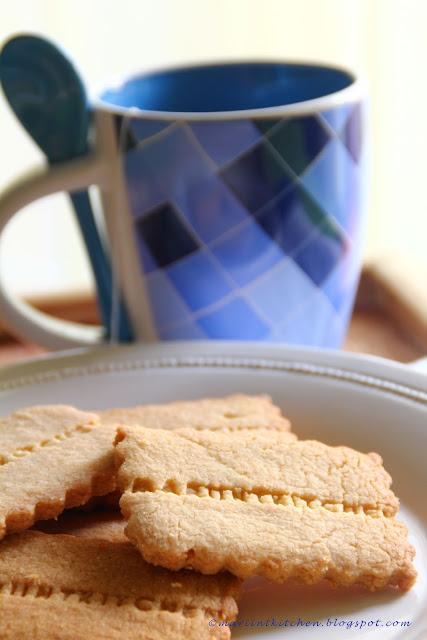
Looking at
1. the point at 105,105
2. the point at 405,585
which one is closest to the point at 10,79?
the point at 105,105

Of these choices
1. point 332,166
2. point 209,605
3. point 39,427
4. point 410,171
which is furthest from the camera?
point 410,171

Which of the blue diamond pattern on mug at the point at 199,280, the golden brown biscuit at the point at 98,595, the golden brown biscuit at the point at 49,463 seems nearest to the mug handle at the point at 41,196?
the blue diamond pattern on mug at the point at 199,280

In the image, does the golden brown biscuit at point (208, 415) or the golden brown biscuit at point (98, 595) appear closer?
the golden brown biscuit at point (98, 595)

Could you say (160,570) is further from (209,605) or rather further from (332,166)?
(332,166)

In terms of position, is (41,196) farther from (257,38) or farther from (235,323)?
(257,38)

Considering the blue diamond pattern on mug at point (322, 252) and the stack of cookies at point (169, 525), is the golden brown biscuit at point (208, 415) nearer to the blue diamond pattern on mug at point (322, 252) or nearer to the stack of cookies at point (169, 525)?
the stack of cookies at point (169, 525)

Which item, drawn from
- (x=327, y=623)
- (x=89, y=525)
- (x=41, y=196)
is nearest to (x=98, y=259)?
(x=41, y=196)

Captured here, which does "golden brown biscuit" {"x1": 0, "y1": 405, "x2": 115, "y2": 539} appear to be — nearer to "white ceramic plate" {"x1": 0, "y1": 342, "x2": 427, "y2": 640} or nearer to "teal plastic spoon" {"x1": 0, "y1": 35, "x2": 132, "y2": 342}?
"white ceramic plate" {"x1": 0, "y1": 342, "x2": 427, "y2": 640}
